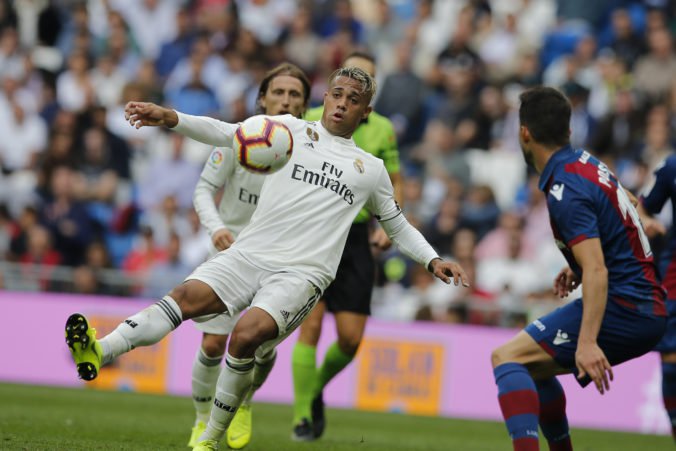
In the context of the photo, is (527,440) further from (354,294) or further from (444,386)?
(444,386)

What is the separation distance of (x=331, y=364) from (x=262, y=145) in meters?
3.36

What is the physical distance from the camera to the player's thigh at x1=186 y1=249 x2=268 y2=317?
6.89 metres

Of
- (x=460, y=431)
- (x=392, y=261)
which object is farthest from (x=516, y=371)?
(x=392, y=261)

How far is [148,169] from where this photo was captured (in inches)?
727

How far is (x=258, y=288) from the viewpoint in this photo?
7.00m

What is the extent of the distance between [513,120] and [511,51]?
1.77 m

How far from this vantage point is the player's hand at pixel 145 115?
6410 mm

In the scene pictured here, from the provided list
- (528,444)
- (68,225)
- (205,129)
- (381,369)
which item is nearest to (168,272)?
(68,225)

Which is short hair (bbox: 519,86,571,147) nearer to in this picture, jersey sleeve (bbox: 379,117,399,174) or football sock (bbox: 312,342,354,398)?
jersey sleeve (bbox: 379,117,399,174)

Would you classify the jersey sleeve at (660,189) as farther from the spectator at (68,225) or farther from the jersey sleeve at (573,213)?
A: the spectator at (68,225)

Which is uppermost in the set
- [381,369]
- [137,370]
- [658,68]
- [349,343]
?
[658,68]

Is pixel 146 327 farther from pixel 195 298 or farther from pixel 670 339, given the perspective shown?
pixel 670 339

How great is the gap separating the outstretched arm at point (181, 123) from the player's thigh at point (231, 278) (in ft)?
2.41

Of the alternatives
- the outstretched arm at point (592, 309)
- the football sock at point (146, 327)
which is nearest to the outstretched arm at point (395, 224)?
the outstretched arm at point (592, 309)
